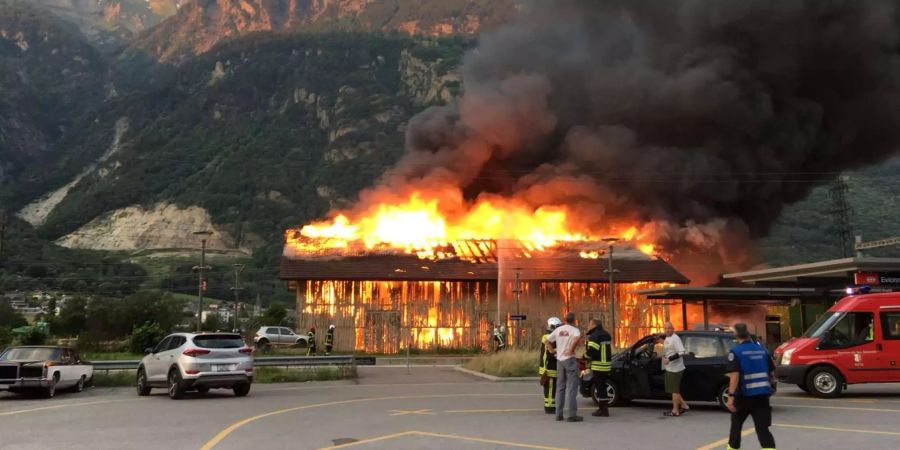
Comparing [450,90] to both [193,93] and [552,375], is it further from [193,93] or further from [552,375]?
[552,375]

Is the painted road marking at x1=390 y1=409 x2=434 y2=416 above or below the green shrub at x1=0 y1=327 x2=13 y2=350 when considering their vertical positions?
below

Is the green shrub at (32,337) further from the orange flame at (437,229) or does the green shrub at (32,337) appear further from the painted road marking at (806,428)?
the painted road marking at (806,428)

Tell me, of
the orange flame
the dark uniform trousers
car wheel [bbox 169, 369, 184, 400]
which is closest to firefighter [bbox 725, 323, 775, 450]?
the dark uniform trousers

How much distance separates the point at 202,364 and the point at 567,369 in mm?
8243

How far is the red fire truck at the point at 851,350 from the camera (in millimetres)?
14203

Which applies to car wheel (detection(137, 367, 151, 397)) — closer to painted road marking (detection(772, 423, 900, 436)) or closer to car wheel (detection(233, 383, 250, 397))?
car wheel (detection(233, 383, 250, 397))

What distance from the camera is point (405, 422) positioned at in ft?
36.1

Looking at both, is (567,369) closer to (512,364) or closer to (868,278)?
(512,364)

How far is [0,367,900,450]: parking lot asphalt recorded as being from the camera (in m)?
9.11

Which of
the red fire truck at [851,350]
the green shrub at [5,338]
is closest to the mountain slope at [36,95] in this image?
the green shrub at [5,338]

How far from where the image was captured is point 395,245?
3697 centimetres

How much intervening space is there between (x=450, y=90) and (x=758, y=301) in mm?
107134

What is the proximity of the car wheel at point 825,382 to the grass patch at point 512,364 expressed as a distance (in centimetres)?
763

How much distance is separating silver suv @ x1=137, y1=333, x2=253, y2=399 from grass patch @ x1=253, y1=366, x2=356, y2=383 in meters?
4.11
